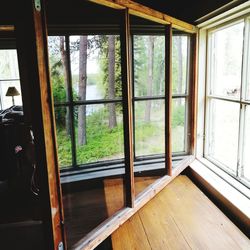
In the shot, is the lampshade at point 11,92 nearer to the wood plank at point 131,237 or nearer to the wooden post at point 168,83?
the wooden post at point 168,83

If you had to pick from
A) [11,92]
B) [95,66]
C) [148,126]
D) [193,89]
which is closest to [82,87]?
[95,66]

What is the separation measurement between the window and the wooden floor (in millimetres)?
3793

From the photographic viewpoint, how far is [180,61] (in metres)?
2.66

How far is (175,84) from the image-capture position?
2.74 m

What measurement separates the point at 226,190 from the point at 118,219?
0.99 metres

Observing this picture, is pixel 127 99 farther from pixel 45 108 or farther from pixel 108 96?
pixel 108 96

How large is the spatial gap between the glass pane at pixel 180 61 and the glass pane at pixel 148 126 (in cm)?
32

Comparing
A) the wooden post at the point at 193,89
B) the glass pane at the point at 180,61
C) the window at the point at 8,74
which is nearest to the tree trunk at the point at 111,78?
the glass pane at the point at 180,61

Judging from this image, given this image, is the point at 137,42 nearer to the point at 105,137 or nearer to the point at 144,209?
the point at 105,137

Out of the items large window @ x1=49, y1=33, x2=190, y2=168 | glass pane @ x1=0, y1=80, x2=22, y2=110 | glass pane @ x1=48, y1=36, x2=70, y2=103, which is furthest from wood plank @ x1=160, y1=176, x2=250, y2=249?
glass pane @ x1=0, y1=80, x2=22, y2=110

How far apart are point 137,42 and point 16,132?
1812 millimetres

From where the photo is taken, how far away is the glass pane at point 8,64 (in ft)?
15.4

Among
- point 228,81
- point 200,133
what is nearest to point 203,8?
point 228,81

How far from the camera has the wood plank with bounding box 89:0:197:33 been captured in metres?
1.53
